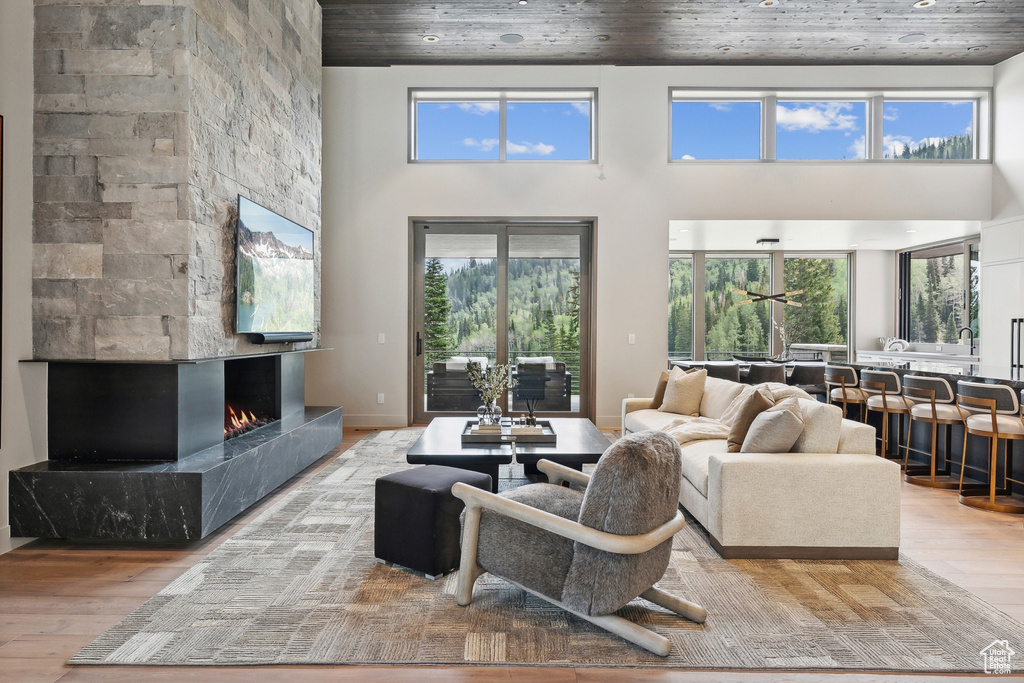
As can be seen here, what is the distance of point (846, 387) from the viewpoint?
217 inches

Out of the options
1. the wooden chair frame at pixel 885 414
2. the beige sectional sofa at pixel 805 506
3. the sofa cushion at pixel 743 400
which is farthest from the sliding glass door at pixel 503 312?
the beige sectional sofa at pixel 805 506

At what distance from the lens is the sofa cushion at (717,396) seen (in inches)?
180

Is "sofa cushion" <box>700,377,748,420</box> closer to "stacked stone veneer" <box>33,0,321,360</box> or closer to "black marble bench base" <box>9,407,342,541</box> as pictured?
"black marble bench base" <box>9,407,342,541</box>

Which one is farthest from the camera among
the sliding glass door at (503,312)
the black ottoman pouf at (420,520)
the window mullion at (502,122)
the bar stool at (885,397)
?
the sliding glass door at (503,312)

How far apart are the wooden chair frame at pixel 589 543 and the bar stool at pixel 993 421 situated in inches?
110

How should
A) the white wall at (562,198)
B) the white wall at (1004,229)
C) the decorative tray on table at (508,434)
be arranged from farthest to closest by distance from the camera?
the white wall at (562,198) < the white wall at (1004,229) < the decorative tray on table at (508,434)

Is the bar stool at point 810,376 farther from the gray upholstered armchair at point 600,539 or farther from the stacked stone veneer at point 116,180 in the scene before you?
the stacked stone veneer at point 116,180

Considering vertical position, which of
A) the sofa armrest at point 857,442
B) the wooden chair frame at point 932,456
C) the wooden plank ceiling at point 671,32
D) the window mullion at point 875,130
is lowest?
the wooden chair frame at point 932,456

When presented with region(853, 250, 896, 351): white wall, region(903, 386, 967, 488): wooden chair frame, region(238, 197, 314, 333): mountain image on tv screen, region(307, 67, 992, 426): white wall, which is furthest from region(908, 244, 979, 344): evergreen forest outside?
region(238, 197, 314, 333): mountain image on tv screen

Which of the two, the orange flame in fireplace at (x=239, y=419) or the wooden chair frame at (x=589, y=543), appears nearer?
the wooden chair frame at (x=589, y=543)

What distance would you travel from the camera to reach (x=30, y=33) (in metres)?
3.18

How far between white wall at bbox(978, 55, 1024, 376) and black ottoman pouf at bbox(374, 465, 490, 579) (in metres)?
6.43

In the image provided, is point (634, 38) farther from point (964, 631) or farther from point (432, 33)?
point (964, 631)

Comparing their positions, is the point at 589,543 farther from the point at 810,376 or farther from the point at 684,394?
the point at 810,376
